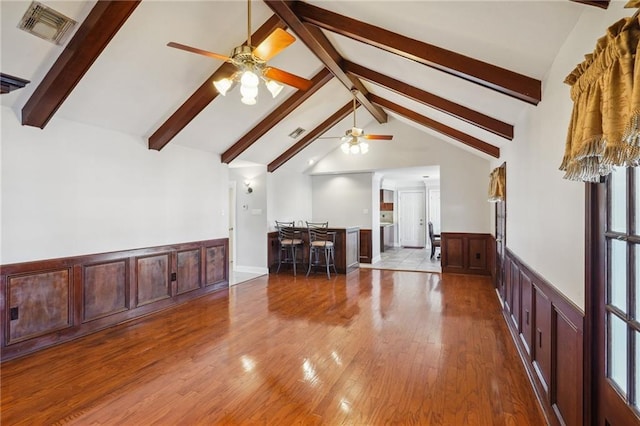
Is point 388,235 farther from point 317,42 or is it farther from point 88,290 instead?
point 88,290

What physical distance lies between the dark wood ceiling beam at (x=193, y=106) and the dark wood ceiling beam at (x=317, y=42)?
0.39 m

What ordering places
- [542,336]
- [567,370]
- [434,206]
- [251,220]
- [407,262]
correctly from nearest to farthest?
[567,370] → [542,336] → [251,220] → [407,262] → [434,206]

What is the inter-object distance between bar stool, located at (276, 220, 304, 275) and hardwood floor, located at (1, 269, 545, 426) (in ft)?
7.45

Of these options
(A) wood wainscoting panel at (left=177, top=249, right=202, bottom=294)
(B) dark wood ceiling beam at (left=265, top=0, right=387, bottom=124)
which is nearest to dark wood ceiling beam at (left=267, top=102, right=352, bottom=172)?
(B) dark wood ceiling beam at (left=265, top=0, right=387, bottom=124)

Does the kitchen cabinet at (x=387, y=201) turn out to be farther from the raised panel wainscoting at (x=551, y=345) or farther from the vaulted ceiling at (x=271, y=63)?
the raised panel wainscoting at (x=551, y=345)

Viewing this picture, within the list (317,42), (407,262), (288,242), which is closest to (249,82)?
(317,42)

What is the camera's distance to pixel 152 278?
14.1 feet

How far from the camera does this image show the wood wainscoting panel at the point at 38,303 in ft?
9.71

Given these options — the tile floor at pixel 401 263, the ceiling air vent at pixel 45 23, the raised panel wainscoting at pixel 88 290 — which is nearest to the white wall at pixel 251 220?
the tile floor at pixel 401 263

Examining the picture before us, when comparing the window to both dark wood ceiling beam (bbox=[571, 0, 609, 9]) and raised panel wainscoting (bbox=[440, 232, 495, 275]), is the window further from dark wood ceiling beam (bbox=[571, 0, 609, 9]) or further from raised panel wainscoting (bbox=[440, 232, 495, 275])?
raised panel wainscoting (bbox=[440, 232, 495, 275])

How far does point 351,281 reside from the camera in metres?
6.03

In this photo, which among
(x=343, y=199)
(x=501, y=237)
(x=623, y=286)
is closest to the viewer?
(x=623, y=286)

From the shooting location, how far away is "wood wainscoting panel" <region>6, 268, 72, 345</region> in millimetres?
2961

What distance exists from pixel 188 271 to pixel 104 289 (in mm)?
1248
